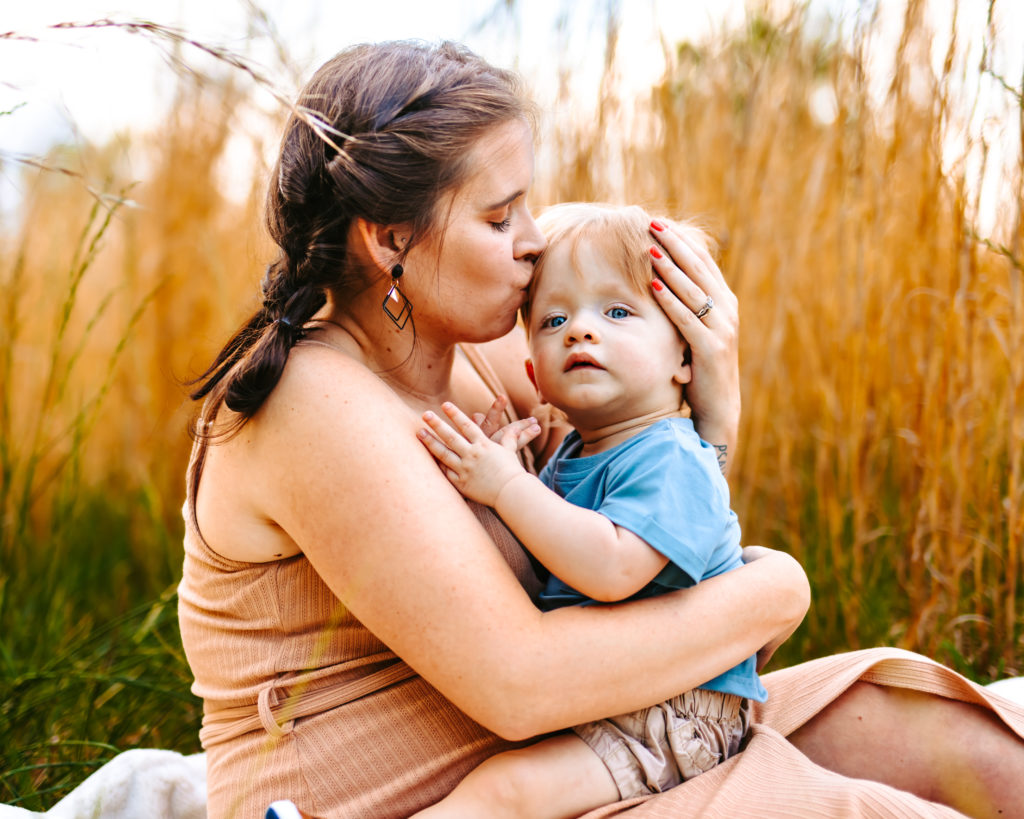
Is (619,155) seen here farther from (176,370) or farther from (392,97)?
(176,370)

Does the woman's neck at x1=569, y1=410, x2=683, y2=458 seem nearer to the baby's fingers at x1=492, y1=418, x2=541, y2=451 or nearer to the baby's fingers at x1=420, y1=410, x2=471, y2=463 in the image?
the baby's fingers at x1=492, y1=418, x2=541, y2=451

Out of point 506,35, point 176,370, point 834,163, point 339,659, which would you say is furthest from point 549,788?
point 176,370

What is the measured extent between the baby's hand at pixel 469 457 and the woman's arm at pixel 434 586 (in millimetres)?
56

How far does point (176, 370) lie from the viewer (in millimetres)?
3734

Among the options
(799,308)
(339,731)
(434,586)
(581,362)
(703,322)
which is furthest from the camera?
(799,308)

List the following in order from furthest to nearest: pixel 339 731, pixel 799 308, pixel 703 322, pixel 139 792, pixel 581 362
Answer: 1. pixel 799 308
2. pixel 139 792
3. pixel 703 322
4. pixel 581 362
5. pixel 339 731

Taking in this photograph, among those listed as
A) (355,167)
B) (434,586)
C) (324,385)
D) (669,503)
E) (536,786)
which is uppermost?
(355,167)

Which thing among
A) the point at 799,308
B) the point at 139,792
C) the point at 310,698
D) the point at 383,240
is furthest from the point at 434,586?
the point at 799,308

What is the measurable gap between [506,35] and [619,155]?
524 mm

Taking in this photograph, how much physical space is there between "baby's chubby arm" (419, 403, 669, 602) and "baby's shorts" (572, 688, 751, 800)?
8.4 inches

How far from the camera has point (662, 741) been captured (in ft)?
4.67

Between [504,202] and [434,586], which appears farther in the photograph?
[504,202]

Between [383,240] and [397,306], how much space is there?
11 centimetres

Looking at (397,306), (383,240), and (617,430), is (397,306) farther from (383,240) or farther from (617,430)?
(617,430)
